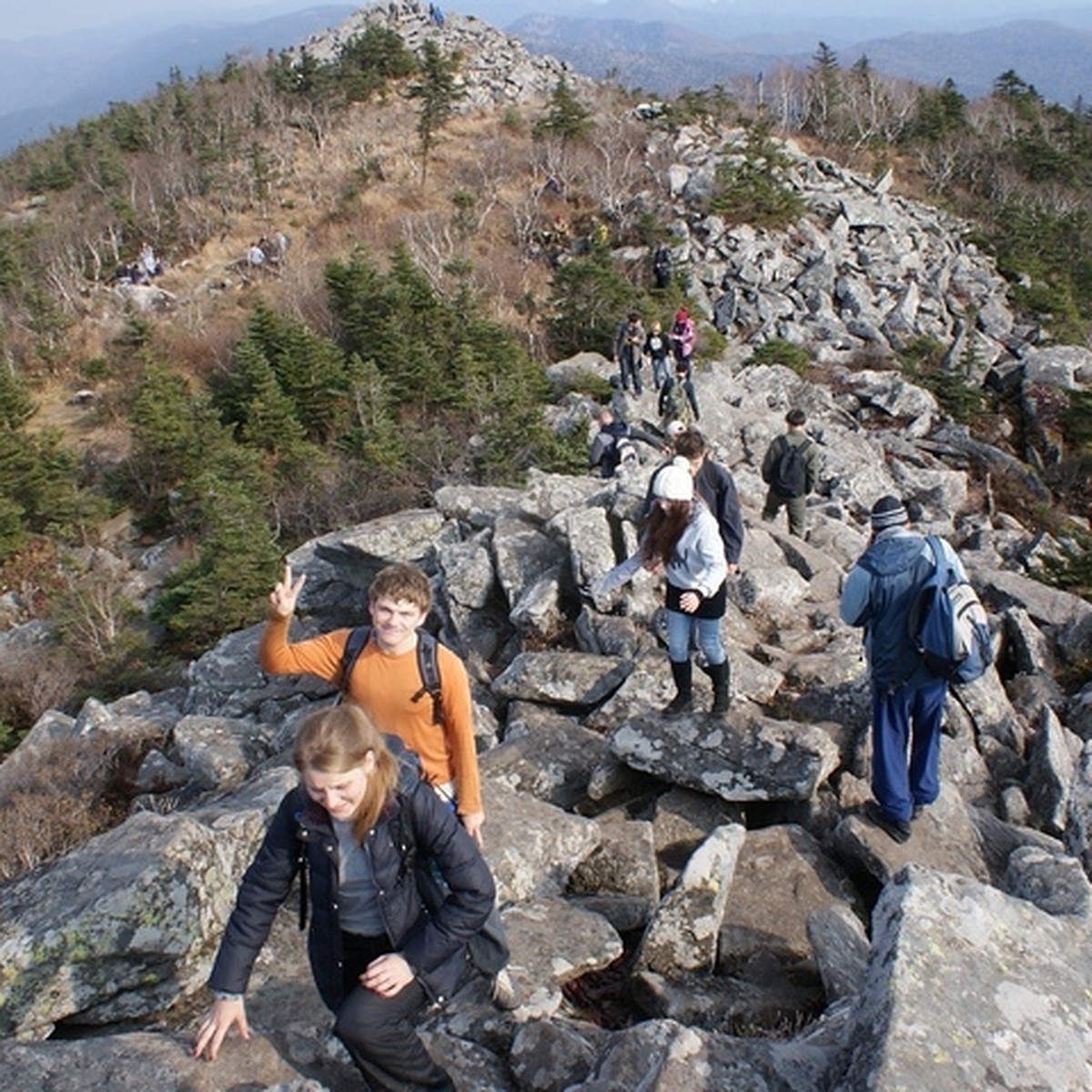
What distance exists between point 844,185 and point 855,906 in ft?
117

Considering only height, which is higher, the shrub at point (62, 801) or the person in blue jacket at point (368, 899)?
the person in blue jacket at point (368, 899)

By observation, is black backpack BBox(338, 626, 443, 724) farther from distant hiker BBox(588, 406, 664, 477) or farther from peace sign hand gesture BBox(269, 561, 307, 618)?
distant hiker BBox(588, 406, 664, 477)

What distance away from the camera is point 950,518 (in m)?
17.2

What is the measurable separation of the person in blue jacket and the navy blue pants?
9.97ft

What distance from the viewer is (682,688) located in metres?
6.13

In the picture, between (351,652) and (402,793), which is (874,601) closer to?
(351,652)

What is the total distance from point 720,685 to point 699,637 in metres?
0.37

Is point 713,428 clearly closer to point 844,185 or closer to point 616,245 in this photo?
point 616,245

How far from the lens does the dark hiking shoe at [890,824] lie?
502 cm

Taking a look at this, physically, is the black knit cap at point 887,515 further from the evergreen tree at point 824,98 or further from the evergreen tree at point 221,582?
the evergreen tree at point 824,98

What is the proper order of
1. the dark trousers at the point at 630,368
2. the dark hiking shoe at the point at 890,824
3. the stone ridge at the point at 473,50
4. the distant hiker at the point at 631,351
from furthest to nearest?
the stone ridge at the point at 473,50
the dark trousers at the point at 630,368
the distant hiker at the point at 631,351
the dark hiking shoe at the point at 890,824

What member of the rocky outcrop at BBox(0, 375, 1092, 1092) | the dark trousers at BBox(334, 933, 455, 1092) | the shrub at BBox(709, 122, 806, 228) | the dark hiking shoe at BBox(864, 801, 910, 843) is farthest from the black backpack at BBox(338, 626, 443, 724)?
the shrub at BBox(709, 122, 806, 228)

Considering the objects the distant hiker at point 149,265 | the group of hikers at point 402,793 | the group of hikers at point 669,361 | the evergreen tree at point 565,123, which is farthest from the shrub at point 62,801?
the evergreen tree at point 565,123

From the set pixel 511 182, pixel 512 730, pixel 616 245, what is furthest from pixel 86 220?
pixel 512 730
